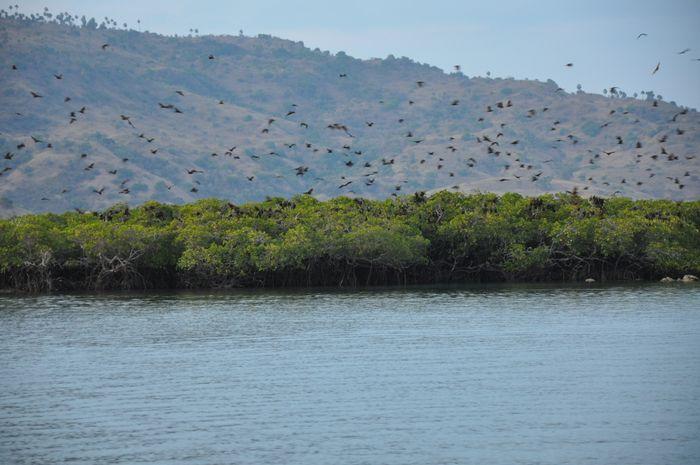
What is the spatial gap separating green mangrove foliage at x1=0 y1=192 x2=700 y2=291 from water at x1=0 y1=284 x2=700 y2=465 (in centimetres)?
863

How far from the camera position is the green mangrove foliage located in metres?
56.8

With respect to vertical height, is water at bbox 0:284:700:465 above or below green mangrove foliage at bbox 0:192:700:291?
below

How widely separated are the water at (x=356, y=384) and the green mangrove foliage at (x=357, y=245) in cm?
863

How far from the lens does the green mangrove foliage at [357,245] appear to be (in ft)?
186

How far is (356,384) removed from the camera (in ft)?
96.7

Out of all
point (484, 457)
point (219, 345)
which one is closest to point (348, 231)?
point (219, 345)

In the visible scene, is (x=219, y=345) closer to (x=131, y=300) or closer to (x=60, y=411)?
(x=60, y=411)

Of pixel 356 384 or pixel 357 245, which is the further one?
pixel 357 245

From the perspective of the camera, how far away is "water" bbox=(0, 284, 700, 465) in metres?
23.0

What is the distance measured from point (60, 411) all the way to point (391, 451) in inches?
365

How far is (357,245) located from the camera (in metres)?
56.8

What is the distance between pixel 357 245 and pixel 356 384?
27578 millimetres

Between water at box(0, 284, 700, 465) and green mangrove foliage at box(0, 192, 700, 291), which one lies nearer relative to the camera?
water at box(0, 284, 700, 465)

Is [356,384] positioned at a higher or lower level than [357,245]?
lower
